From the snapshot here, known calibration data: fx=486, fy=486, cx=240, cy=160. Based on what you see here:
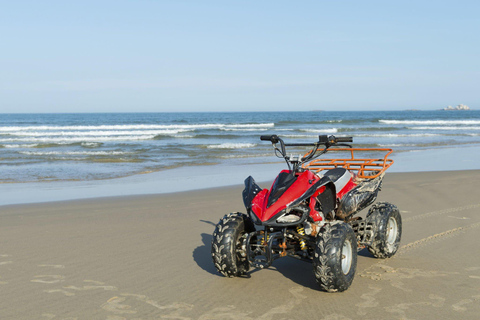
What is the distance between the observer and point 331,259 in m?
4.27

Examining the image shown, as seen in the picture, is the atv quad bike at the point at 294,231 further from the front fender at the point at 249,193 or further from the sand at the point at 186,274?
the sand at the point at 186,274

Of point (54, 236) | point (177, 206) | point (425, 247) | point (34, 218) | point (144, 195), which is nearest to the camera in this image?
point (425, 247)

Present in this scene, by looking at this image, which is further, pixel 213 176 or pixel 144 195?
pixel 213 176

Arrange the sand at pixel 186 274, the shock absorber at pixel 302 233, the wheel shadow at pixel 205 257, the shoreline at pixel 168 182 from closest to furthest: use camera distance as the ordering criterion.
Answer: the sand at pixel 186 274
the shock absorber at pixel 302 233
the wheel shadow at pixel 205 257
the shoreline at pixel 168 182

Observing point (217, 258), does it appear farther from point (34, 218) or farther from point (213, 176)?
point (213, 176)

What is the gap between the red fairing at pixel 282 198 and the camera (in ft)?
14.6

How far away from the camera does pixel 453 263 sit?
5344 mm

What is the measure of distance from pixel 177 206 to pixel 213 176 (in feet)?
16.0

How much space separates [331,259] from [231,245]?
0.98 metres

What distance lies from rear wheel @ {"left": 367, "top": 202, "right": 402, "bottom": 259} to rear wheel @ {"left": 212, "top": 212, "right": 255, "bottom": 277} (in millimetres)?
1614

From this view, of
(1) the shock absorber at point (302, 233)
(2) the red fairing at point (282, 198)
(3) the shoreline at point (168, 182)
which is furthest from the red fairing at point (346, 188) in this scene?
(3) the shoreline at point (168, 182)

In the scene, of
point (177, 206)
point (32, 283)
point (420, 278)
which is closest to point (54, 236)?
point (32, 283)

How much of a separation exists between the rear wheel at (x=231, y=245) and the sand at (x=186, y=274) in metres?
0.17

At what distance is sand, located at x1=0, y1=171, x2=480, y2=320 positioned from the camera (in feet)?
13.6
